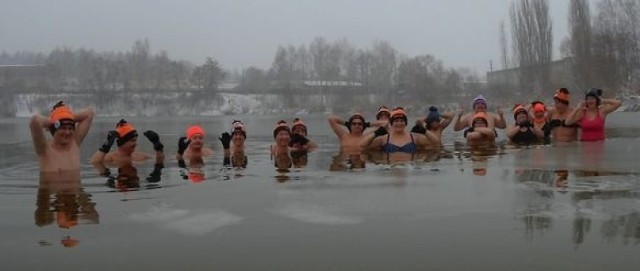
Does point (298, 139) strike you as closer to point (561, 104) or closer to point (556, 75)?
point (561, 104)

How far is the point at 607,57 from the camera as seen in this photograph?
4019 cm

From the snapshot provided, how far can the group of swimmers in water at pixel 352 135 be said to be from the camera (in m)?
7.41

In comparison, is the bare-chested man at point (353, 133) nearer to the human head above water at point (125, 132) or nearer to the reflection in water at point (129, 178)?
the reflection in water at point (129, 178)

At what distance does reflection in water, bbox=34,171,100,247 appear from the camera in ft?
14.2

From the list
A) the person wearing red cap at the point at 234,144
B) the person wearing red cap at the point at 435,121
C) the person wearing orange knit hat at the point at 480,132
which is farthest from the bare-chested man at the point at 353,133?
the person wearing orange knit hat at the point at 480,132

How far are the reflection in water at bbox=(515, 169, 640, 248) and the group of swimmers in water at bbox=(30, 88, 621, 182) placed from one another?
393cm

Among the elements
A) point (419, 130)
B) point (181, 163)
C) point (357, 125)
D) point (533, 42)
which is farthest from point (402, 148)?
point (533, 42)

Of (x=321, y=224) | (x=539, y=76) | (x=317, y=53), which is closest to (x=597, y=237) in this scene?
(x=321, y=224)

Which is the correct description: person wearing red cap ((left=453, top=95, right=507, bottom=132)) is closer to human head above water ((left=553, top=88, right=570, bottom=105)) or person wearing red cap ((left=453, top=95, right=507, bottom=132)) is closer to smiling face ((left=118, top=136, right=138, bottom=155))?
human head above water ((left=553, top=88, right=570, bottom=105))

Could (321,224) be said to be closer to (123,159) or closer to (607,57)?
(123,159)

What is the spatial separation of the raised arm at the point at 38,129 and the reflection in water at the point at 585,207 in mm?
5120

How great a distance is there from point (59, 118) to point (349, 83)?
265 feet

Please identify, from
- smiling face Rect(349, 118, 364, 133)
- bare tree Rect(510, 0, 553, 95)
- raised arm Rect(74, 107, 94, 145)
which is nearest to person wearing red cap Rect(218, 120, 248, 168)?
smiling face Rect(349, 118, 364, 133)

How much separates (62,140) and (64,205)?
2.48m
